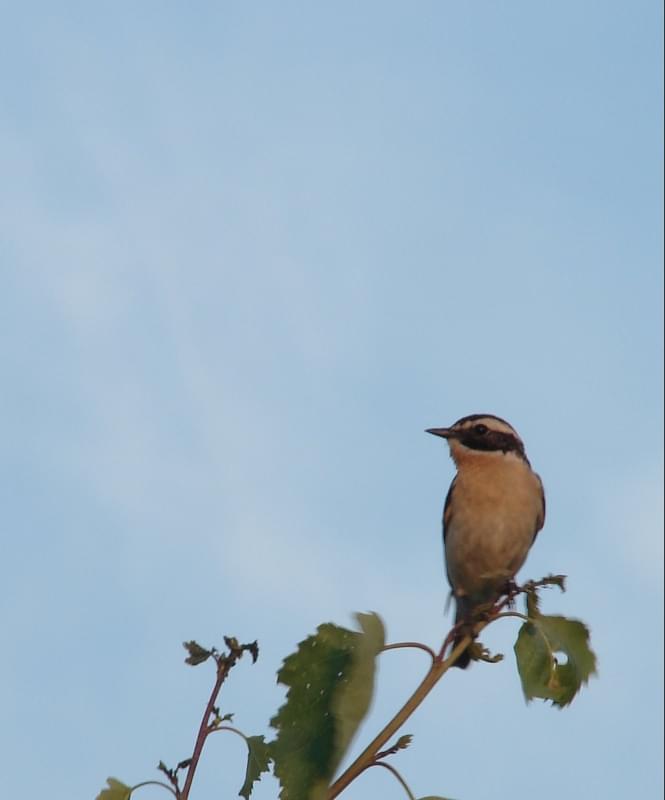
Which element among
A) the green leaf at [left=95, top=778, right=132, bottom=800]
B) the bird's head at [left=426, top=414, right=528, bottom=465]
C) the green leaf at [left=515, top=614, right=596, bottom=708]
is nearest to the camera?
the green leaf at [left=95, top=778, right=132, bottom=800]

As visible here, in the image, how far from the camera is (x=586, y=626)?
5.02 metres

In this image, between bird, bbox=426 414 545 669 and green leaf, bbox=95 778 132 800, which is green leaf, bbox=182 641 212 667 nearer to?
green leaf, bbox=95 778 132 800

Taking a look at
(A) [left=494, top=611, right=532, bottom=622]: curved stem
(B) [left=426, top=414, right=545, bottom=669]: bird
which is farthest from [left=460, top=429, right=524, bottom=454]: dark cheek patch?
(A) [left=494, top=611, right=532, bottom=622]: curved stem

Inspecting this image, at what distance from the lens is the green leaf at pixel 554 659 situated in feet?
15.9

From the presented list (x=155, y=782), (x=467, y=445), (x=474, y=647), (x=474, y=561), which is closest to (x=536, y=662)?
(x=474, y=647)

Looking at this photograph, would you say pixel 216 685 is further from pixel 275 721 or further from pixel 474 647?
pixel 474 647

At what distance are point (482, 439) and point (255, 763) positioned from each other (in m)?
6.44

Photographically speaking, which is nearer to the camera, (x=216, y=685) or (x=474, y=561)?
(x=216, y=685)

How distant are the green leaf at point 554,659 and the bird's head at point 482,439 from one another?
5.54 meters

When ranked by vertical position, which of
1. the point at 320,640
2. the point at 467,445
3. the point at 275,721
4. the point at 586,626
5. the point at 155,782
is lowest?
the point at 155,782

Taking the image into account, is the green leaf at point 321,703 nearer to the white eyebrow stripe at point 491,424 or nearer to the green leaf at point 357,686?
the green leaf at point 357,686

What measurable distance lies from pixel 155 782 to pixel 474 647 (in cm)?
153

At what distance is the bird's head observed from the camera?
10.6m

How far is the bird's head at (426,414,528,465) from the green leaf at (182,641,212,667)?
21.8 feet
